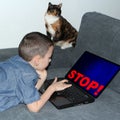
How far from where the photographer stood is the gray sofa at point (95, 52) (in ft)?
4.49

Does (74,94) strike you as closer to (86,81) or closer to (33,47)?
(86,81)

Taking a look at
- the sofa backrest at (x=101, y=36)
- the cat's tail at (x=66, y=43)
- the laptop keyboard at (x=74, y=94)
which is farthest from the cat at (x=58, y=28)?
the laptop keyboard at (x=74, y=94)

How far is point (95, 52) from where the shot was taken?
6.11ft

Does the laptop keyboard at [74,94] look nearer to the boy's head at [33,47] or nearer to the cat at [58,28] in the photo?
the boy's head at [33,47]

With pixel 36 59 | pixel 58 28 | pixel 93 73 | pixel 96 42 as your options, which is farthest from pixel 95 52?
pixel 36 59

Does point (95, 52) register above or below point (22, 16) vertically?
below

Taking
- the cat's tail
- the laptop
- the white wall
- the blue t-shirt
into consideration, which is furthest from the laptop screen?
the white wall

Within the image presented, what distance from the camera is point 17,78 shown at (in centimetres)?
134

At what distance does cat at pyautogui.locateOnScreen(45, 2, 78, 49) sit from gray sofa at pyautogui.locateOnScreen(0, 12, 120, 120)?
6 centimetres

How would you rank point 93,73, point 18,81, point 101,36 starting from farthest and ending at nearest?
1. point 101,36
2. point 93,73
3. point 18,81

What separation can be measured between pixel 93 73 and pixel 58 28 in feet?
1.78

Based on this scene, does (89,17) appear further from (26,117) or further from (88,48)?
(26,117)

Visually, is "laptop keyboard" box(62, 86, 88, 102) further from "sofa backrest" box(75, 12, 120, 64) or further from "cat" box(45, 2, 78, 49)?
"cat" box(45, 2, 78, 49)

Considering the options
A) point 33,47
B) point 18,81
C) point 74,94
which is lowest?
point 74,94
